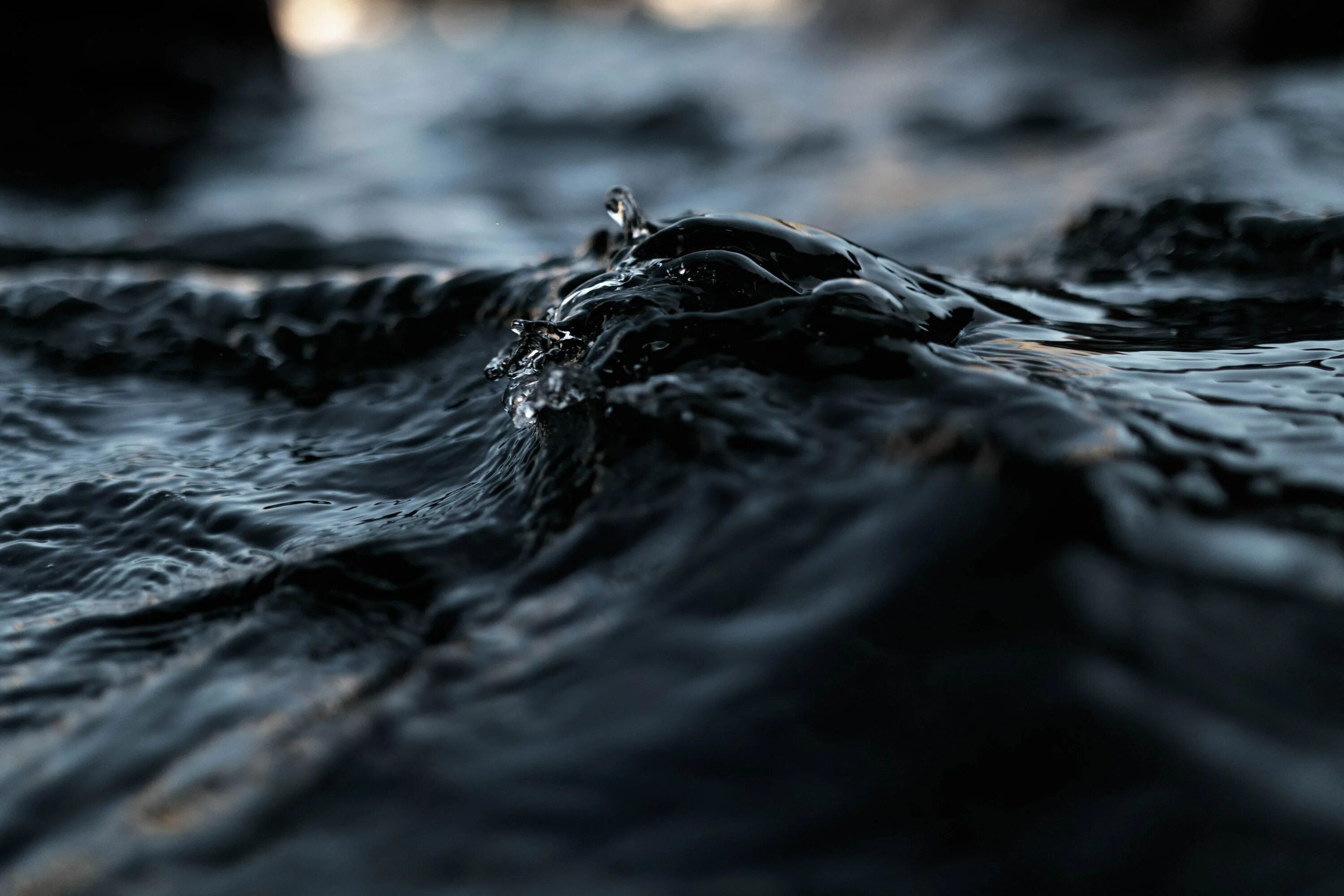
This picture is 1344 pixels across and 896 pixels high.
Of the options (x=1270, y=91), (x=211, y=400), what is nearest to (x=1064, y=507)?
(x=211, y=400)

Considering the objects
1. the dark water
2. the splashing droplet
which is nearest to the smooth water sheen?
the dark water

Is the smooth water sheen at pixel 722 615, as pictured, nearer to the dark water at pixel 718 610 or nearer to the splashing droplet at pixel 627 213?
the dark water at pixel 718 610

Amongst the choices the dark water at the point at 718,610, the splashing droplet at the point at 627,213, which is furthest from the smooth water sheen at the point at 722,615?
the splashing droplet at the point at 627,213

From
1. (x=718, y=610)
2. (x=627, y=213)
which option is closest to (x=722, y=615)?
(x=718, y=610)

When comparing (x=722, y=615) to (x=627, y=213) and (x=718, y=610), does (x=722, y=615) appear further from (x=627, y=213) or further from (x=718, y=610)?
(x=627, y=213)

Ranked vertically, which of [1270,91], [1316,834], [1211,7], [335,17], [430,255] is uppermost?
[335,17]

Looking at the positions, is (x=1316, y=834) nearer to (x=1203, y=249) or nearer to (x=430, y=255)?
(x=1203, y=249)

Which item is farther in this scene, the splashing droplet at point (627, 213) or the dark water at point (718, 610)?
the splashing droplet at point (627, 213)
